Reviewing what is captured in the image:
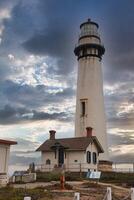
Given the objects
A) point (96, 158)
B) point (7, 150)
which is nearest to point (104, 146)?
point (96, 158)

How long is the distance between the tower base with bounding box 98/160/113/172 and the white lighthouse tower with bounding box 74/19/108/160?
25.2 inches

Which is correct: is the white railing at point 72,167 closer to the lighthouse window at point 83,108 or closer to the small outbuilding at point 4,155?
the lighthouse window at point 83,108

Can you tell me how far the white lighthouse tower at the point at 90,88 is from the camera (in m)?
42.0

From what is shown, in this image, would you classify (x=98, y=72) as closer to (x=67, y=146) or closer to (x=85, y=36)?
(x=85, y=36)

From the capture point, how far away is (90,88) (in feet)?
A: 141

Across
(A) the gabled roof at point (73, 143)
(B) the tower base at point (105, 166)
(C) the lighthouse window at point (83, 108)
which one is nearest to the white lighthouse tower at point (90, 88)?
(C) the lighthouse window at point (83, 108)

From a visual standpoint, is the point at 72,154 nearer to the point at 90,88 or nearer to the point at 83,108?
the point at 83,108

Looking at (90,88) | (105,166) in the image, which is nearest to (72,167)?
(105,166)

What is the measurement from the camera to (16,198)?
619 inches

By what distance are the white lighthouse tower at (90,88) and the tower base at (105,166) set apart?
0.64 m

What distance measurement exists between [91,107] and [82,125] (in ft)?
7.62

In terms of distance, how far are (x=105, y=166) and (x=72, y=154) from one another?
4407 millimetres

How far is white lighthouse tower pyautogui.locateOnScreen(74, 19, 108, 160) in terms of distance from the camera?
42.0m

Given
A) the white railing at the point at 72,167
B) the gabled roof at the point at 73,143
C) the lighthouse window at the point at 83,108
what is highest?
the lighthouse window at the point at 83,108
